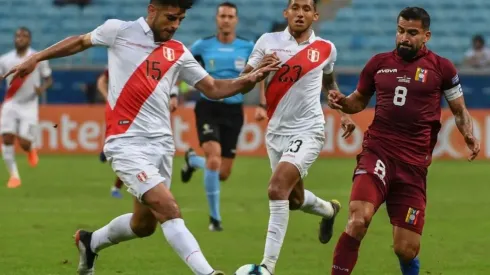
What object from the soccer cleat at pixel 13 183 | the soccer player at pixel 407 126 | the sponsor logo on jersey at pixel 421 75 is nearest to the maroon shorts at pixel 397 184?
the soccer player at pixel 407 126

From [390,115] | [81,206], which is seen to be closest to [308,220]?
[81,206]

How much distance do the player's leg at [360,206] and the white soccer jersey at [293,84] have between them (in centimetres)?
169

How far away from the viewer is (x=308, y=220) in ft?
47.2

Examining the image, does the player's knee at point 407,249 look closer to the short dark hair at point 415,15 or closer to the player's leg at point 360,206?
the player's leg at point 360,206

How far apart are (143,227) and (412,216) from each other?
2.02 m

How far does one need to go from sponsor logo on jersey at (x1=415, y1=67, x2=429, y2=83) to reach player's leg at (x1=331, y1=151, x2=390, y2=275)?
0.66 meters

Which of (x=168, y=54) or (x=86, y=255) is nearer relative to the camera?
(x=168, y=54)

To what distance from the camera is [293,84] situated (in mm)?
10383

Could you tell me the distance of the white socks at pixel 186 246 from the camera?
7.79 meters

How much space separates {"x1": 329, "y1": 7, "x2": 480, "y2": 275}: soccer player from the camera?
28.2ft

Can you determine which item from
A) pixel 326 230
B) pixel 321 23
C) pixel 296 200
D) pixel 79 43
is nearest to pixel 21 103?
pixel 326 230

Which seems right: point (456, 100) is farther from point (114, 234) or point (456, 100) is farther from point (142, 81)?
point (114, 234)

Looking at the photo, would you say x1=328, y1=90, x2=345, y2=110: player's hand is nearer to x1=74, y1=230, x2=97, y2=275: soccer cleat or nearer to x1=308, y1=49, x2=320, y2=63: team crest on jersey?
x1=308, y1=49, x2=320, y2=63: team crest on jersey

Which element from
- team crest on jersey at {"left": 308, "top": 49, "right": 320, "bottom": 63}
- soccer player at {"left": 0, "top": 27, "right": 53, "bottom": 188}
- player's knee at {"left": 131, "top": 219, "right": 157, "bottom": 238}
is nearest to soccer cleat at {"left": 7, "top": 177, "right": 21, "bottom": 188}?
soccer player at {"left": 0, "top": 27, "right": 53, "bottom": 188}
